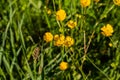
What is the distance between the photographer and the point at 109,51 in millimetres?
2146

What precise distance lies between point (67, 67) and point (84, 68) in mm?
327

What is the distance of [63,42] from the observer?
1.76 meters

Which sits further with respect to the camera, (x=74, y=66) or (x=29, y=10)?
(x=29, y=10)

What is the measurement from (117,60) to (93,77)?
6.9 inches

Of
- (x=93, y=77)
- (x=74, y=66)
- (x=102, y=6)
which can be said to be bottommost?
(x=93, y=77)

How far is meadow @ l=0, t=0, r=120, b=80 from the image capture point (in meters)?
1.80

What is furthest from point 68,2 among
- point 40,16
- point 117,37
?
point 117,37

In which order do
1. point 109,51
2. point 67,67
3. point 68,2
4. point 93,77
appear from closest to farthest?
point 67,67 → point 93,77 → point 109,51 → point 68,2

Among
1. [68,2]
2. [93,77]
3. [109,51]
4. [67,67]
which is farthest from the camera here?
[68,2]

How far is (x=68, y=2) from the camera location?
7.77 ft

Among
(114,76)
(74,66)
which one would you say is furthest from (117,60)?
(74,66)

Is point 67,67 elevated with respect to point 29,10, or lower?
lower

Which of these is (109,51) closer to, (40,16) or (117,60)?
(117,60)

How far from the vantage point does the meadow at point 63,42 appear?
1798mm
